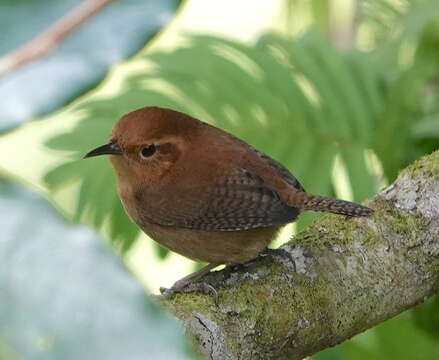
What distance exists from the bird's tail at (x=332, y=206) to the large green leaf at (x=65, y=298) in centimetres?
194

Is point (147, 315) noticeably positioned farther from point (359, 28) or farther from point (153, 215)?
point (359, 28)

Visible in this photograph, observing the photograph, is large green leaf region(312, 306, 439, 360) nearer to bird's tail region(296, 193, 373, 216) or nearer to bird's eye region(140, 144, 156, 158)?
bird's tail region(296, 193, 373, 216)

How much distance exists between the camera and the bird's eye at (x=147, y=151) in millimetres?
2742

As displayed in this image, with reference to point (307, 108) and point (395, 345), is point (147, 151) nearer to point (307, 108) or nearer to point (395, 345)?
point (307, 108)

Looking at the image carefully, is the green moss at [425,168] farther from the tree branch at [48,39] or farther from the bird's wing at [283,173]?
the tree branch at [48,39]

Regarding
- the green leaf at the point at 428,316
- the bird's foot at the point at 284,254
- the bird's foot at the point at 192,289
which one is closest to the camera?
the bird's foot at the point at 192,289

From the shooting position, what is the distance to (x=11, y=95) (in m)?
0.55

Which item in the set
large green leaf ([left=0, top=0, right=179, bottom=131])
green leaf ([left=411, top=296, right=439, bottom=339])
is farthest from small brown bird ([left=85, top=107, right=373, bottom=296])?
large green leaf ([left=0, top=0, right=179, bottom=131])

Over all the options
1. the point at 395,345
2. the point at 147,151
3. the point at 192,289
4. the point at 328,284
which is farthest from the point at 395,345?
the point at 192,289

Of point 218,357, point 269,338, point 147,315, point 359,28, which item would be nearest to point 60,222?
point 147,315

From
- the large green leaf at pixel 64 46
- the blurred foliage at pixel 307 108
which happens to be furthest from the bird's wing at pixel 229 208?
the large green leaf at pixel 64 46

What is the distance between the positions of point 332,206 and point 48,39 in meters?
1.96

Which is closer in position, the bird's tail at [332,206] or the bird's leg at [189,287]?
the bird's leg at [189,287]

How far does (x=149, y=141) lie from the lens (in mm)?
2711
